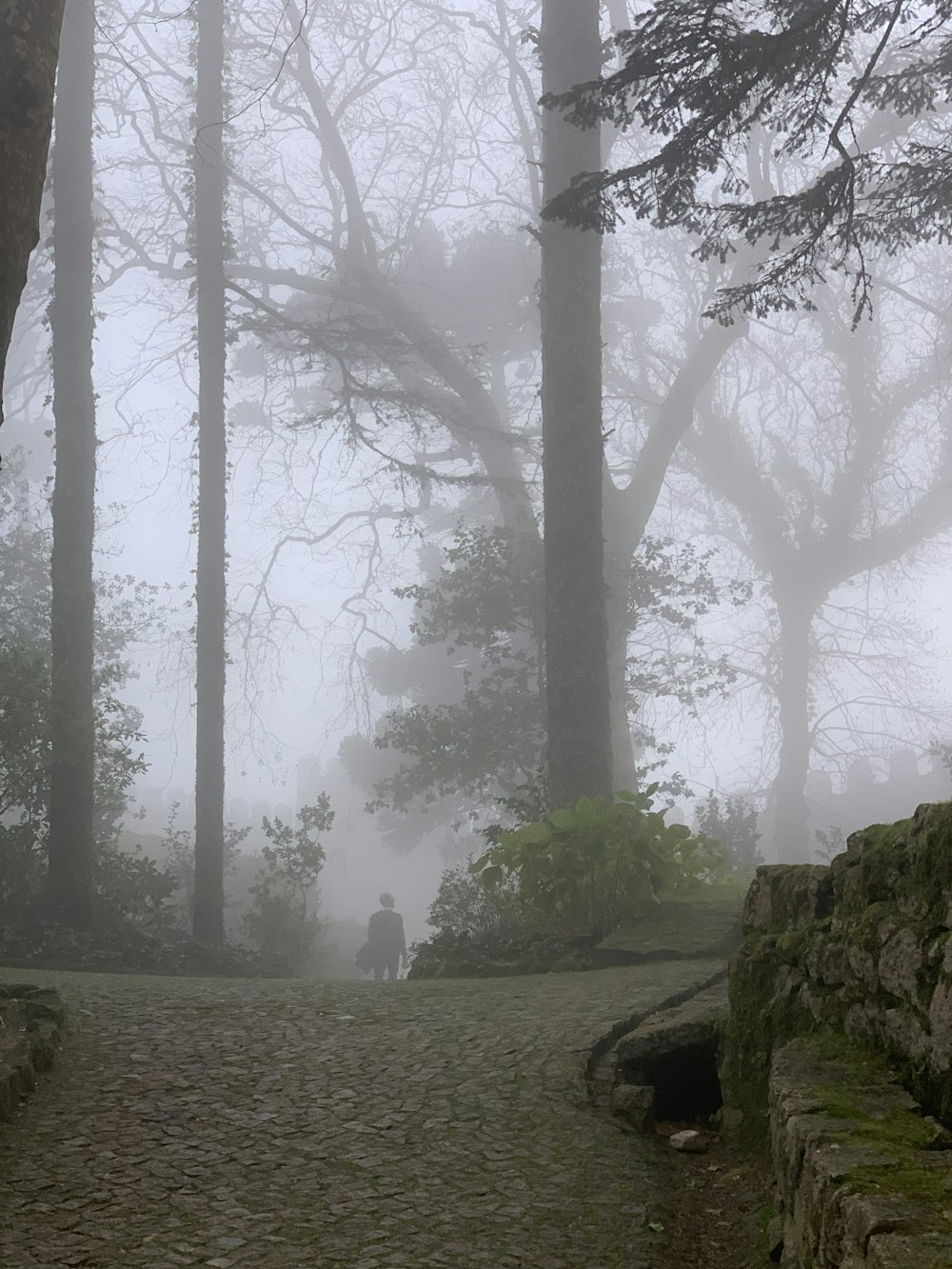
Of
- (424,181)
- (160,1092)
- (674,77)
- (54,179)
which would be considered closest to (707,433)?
(424,181)

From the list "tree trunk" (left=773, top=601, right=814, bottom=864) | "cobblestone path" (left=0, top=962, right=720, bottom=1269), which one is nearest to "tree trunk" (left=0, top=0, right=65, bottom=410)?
"cobblestone path" (left=0, top=962, right=720, bottom=1269)

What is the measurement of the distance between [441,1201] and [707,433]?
83.7 ft

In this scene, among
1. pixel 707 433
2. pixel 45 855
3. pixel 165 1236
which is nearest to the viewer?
pixel 165 1236

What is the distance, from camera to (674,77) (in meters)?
6.43

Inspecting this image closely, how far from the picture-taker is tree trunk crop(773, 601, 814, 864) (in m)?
25.7

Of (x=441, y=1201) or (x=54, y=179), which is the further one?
(x=54, y=179)

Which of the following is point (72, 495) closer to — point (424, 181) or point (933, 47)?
point (424, 181)

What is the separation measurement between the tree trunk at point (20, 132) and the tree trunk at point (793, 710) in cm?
2387

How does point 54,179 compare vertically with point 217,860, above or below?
above

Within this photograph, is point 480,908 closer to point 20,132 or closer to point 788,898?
point 788,898

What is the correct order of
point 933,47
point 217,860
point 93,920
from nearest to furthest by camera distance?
point 93,920
point 217,860
point 933,47

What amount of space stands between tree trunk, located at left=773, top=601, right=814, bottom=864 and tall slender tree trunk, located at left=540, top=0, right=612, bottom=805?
18407 millimetres

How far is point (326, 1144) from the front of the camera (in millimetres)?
3254

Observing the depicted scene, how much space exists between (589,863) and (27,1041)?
4.01 meters
